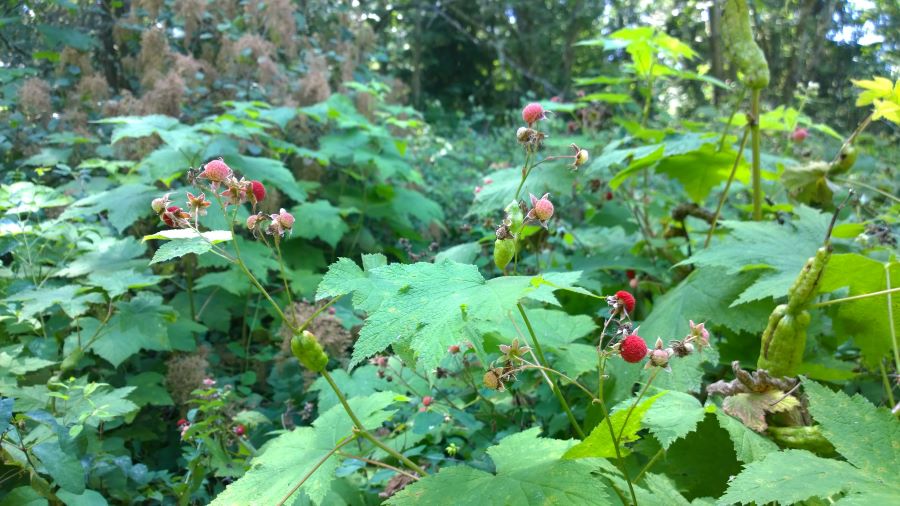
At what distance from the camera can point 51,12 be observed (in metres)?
4.34

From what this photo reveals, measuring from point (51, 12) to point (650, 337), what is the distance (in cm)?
453

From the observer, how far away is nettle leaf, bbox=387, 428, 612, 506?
3.35 feet

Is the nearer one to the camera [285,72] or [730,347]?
[730,347]

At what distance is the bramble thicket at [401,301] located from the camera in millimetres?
1094

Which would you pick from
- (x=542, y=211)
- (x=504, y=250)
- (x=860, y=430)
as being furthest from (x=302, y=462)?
(x=860, y=430)

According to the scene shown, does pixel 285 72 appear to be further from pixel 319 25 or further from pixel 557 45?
pixel 557 45

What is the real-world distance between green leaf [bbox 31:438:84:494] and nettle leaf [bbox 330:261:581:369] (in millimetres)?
970

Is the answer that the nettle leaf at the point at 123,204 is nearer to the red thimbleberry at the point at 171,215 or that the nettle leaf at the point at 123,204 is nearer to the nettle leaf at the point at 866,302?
the red thimbleberry at the point at 171,215

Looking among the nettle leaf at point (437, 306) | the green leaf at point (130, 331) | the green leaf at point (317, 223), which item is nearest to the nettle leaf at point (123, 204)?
the green leaf at point (130, 331)

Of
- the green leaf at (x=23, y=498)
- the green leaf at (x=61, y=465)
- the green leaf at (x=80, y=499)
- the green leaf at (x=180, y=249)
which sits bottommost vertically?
the green leaf at (x=80, y=499)

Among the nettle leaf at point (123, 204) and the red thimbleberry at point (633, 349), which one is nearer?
the red thimbleberry at point (633, 349)

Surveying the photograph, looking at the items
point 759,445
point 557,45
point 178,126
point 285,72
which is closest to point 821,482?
point 759,445

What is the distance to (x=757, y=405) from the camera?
49.9 inches

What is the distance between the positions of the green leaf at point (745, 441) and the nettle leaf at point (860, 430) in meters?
0.17
